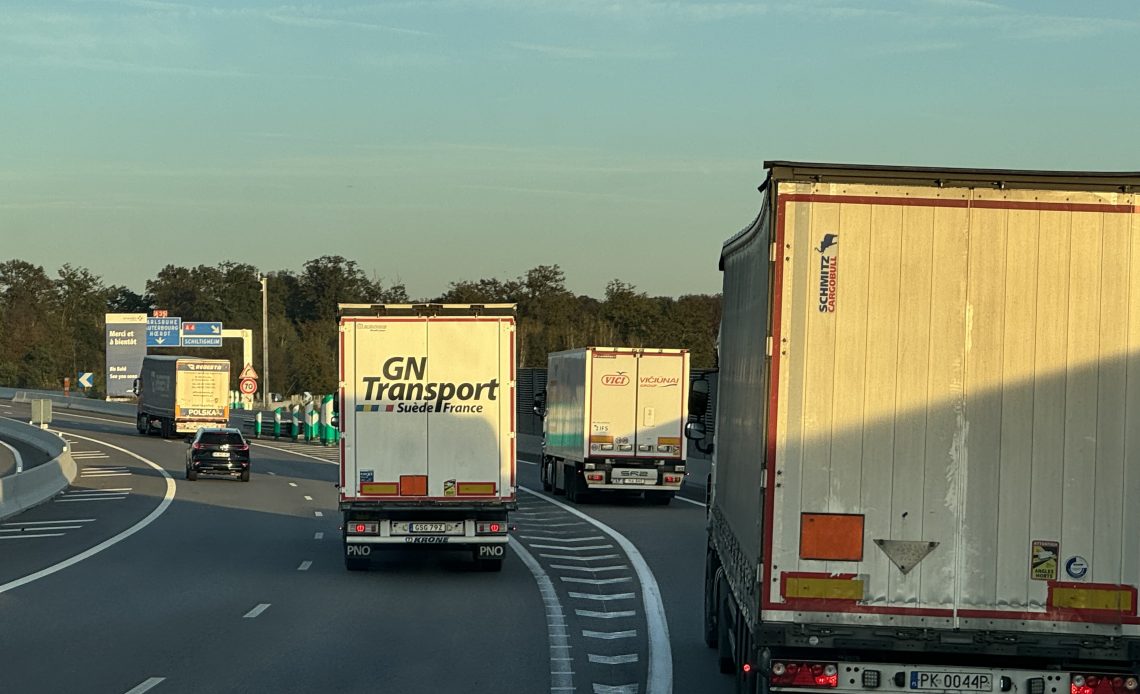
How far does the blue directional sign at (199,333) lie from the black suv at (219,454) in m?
51.6

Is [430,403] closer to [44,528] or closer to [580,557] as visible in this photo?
[580,557]

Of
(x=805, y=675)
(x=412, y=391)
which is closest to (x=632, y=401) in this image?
(x=412, y=391)

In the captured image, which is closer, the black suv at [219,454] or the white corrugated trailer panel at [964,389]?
the white corrugated trailer panel at [964,389]

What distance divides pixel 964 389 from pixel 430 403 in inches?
525

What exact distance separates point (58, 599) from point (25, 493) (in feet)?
62.7

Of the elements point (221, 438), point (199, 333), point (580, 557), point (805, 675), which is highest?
point (805, 675)

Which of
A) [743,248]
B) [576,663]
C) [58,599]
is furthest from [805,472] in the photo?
[58,599]

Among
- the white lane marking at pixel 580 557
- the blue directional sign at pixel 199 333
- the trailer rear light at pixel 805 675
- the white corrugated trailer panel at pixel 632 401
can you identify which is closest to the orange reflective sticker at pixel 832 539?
the trailer rear light at pixel 805 675

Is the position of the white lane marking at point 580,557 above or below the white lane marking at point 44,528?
above

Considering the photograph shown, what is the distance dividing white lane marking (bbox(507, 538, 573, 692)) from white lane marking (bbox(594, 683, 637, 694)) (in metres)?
0.22

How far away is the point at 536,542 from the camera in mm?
27406

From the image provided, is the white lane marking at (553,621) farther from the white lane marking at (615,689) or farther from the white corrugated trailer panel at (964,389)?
the white corrugated trailer panel at (964,389)

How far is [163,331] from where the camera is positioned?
98125 millimetres

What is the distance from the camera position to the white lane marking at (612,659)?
14.1 metres
